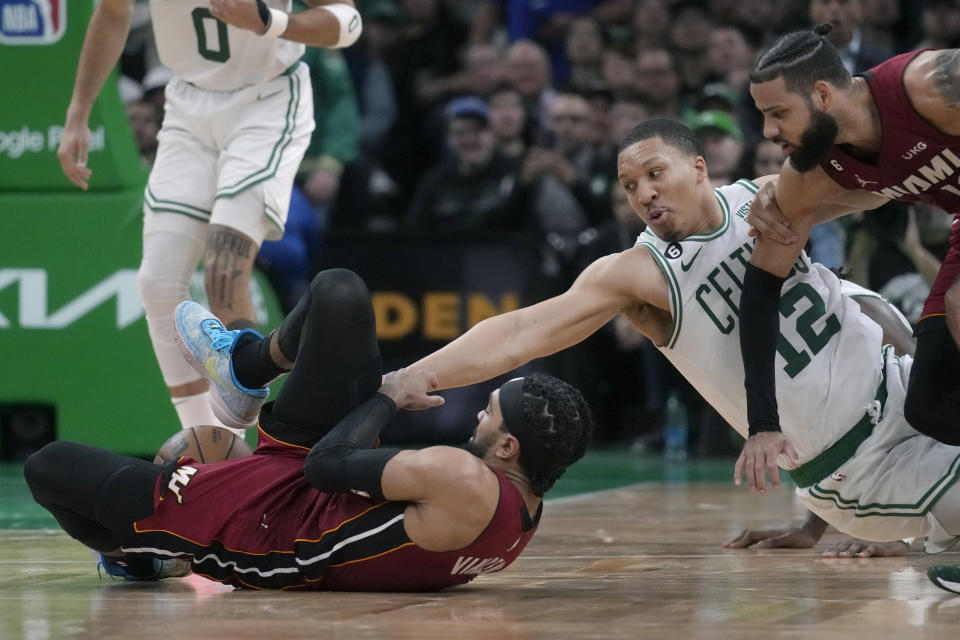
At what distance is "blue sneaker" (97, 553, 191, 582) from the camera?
421 centimetres

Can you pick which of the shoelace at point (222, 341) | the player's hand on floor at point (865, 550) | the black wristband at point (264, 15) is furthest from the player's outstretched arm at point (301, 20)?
the player's hand on floor at point (865, 550)

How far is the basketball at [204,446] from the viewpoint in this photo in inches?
175

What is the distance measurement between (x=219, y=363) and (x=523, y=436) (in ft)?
3.44

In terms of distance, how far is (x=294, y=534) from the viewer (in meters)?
3.92

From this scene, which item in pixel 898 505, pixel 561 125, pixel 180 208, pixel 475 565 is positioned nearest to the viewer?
pixel 475 565

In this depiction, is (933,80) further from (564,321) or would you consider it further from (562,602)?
(562,602)

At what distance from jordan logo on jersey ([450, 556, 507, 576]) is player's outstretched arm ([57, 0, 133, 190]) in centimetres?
279

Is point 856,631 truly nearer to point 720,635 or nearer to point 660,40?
point 720,635

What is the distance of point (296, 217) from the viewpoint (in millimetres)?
9242

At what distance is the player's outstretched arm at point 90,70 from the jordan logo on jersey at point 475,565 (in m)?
2.79

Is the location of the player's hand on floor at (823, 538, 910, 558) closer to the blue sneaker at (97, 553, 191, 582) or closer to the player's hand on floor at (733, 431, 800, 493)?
the player's hand on floor at (733, 431, 800, 493)

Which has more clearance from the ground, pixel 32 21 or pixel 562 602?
pixel 32 21

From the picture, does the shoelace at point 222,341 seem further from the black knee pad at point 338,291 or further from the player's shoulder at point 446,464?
the player's shoulder at point 446,464

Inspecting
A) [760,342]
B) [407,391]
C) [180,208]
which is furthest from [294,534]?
[180,208]
